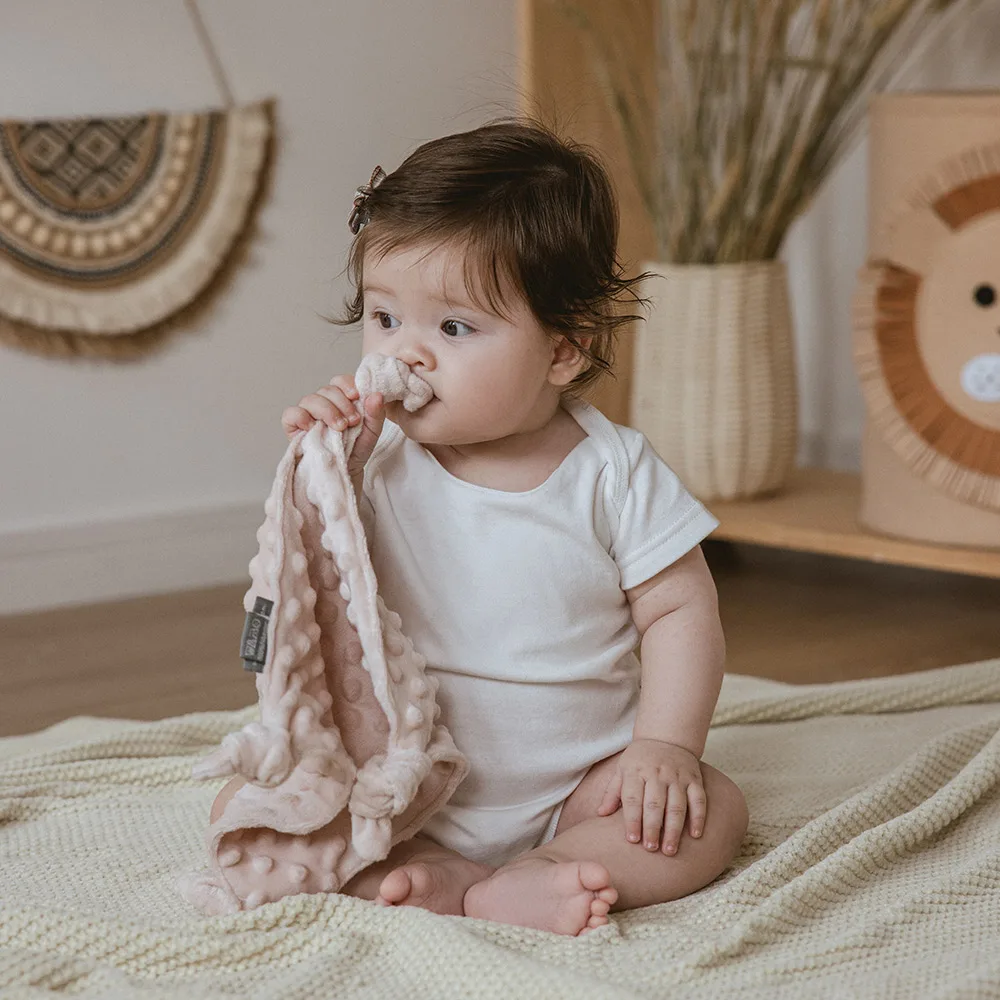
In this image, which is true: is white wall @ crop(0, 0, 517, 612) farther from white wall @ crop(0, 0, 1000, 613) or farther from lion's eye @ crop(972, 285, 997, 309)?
lion's eye @ crop(972, 285, 997, 309)

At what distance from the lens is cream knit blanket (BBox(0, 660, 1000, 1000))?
0.83m

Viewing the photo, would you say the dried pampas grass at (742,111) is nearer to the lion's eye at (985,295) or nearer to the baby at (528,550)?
the lion's eye at (985,295)

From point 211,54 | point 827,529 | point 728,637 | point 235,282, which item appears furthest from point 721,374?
point 211,54

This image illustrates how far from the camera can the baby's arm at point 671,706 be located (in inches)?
37.0

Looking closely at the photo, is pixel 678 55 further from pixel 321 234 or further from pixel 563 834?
pixel 563 834

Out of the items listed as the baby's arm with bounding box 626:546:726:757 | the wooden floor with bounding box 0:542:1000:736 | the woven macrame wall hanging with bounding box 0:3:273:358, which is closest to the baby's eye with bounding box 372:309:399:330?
the baby's arm with bounding box 626:546:726:757

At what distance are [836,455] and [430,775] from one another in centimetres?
149

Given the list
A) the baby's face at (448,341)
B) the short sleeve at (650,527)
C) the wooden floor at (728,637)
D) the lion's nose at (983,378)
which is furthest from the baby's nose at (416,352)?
the lion's nose at (983,378)

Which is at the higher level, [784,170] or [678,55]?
[678,55]

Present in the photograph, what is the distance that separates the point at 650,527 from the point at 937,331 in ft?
2.55

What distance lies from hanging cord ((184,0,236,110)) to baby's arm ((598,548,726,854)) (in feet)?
3.81

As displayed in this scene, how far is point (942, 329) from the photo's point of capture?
1638mm

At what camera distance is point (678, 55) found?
6.49 feet

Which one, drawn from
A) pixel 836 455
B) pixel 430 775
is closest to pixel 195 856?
pixel 430 775
